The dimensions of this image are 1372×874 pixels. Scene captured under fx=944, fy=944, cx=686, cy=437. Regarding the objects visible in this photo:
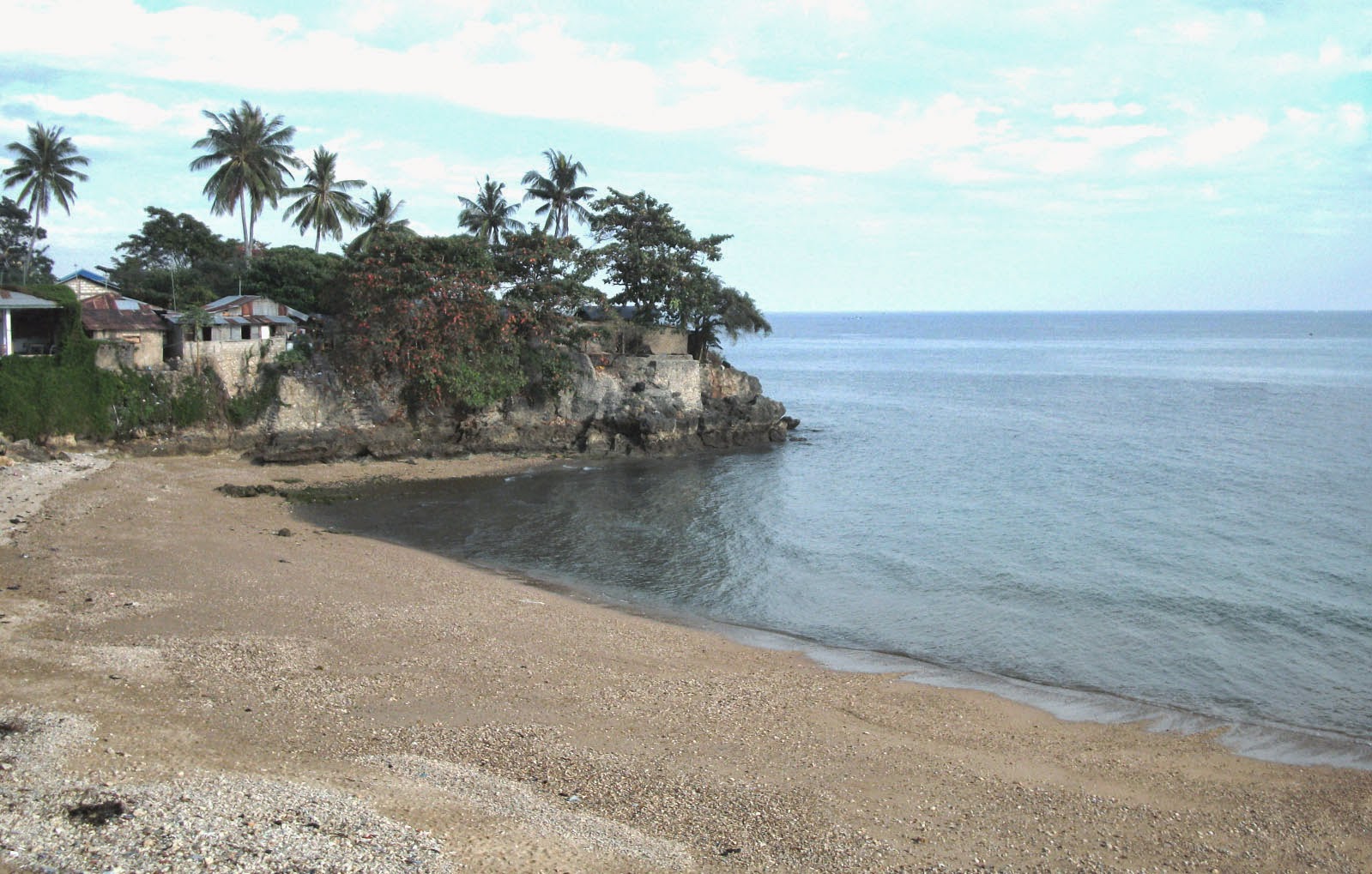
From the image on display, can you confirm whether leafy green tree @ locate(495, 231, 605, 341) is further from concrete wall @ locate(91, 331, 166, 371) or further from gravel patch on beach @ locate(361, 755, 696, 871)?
gravel patch on beach @ locate(361, 755, 696, 871)

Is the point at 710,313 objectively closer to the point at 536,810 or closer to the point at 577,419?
the point at 577,419

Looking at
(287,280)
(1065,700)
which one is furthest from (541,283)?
(1065,700)

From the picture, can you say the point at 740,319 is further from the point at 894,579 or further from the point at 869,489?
the point at 894,579

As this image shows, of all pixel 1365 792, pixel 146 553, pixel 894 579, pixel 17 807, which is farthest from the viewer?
pixel 894 579

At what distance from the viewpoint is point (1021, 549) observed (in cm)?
2608

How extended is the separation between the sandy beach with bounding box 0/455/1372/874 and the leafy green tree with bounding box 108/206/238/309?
29971mm

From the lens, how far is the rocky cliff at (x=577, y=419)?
3606 cm

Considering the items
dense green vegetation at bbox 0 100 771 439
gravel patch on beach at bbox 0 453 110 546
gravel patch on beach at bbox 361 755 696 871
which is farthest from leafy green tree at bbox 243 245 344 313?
gravel patch on beach at bbox 361 755 696 871

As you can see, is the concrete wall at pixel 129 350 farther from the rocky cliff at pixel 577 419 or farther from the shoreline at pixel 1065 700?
the shoreline at pixel 1065 700

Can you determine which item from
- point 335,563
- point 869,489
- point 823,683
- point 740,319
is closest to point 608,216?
point 740,319

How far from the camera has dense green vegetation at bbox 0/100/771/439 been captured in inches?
1314

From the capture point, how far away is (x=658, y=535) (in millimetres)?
28141

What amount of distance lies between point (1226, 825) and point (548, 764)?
829cm

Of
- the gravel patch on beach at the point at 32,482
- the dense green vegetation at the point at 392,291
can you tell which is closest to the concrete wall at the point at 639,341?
the dense green vegetation at the point at 392,291
